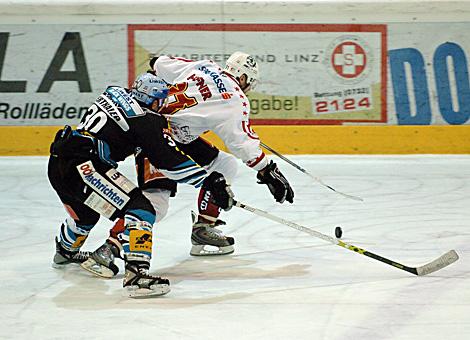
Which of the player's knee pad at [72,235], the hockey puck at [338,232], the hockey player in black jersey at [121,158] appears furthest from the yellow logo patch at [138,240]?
the hockey puck at [338,232]

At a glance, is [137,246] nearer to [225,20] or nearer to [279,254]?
[279,254]

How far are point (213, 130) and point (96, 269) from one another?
920 millimetres

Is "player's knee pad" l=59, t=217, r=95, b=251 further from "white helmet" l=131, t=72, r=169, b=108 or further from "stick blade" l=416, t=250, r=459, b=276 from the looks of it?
"stick blade" l=416, t=250, r=459, b=276

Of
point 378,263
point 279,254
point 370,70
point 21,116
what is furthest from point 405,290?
point 21,116

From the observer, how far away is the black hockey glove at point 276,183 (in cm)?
429

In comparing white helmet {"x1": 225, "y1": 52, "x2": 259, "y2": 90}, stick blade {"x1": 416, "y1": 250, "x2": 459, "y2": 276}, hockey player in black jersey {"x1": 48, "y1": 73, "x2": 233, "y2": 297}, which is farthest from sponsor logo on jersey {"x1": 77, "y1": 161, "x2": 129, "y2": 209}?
stick blade {"x1": 416, "y1": 250, "x2": 459, "y2": 276}

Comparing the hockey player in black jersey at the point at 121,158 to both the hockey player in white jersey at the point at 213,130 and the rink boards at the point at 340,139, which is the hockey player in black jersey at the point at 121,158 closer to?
the hockey player in white jersey at the point at 213,130

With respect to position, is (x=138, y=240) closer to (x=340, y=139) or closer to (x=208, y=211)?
(x=208, y=211)

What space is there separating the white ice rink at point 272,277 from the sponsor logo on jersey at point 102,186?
0.38 metres

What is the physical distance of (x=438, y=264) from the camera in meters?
4.03

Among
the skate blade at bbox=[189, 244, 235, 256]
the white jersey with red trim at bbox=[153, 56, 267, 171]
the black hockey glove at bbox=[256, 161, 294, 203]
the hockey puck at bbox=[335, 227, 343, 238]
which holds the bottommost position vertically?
the skate blade at bbox=[189, 244, 235, 256]

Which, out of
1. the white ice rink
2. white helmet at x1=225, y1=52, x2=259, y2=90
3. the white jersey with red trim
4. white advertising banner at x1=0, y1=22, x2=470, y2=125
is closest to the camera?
the white ice rink

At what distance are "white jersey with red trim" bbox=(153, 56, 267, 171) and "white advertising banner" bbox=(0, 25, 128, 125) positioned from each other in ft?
13.3

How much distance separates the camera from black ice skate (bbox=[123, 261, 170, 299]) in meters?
3.63
